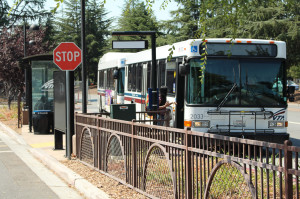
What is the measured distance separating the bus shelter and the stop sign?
6.02m

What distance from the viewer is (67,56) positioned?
42.4ft

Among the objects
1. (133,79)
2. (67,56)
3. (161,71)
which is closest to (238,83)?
(161,71)

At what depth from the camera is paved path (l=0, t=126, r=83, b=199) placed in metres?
8.57

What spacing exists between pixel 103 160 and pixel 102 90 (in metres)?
20.3

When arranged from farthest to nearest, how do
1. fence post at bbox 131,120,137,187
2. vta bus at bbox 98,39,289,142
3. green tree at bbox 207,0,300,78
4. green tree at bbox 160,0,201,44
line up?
green tree at bbox 160,0,201,44, green tree at bbox 207,0,300,78, vta bus at bbox 98,39,289,142, fence post at bbox 131,120,137,187

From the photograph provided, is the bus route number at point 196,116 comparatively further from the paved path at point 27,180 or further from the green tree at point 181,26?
the green tree at point 181,26

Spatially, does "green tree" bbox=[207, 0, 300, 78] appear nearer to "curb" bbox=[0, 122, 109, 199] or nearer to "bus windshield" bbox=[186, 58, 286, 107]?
"bus windshield" bbox=[186, 58, 286, 107]

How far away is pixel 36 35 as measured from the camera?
38344mm

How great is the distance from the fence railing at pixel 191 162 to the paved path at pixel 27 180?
3.17 feet

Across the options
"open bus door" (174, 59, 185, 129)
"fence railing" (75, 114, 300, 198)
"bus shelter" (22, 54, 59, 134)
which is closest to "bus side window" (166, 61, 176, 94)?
"open bus door" (174, 59, 185, 129)

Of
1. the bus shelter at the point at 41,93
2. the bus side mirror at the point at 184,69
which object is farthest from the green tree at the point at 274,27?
the bus side mirror at the point at 184,69

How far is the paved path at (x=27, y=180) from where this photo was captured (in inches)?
337

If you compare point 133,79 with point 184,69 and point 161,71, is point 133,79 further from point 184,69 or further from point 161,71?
point 184,69

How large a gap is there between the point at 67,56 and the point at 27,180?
13.3 feet
